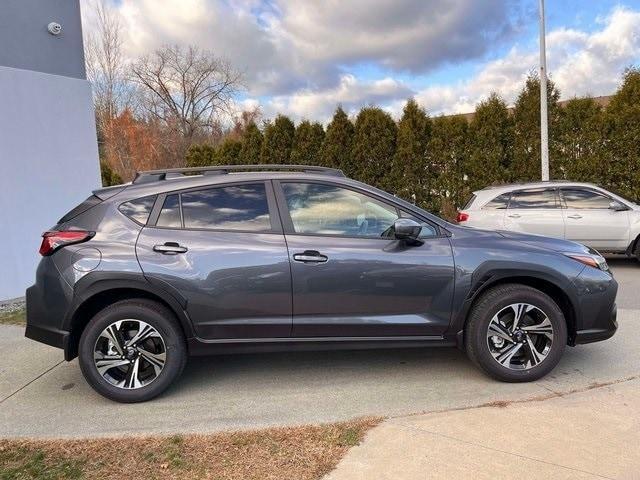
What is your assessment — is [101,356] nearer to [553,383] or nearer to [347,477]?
[347,477]

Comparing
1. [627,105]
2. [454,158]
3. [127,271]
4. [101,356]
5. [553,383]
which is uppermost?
[627,105]

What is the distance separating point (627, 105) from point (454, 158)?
401 centimetres

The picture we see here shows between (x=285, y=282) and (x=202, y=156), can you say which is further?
(x=202, y=156)

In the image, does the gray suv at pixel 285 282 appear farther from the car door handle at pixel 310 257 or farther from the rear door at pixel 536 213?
the rear door at pixel 536 213

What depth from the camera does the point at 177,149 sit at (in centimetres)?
3481

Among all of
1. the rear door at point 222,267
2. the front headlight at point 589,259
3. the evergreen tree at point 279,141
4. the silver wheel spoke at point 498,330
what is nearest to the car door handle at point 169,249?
the rear door at point 222,267

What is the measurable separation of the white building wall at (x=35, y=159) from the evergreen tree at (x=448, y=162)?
856 centimetres

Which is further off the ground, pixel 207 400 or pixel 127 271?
pixel 127 271

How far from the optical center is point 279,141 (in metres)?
15.1

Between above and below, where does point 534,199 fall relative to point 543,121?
below

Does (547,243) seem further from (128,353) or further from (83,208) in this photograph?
(83,208)

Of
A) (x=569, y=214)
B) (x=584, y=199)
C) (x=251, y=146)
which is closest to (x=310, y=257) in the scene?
(x=569, y=214)

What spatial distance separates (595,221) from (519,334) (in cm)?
576

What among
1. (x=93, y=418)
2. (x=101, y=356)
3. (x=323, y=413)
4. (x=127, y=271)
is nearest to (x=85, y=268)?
(x=127, y=271)
